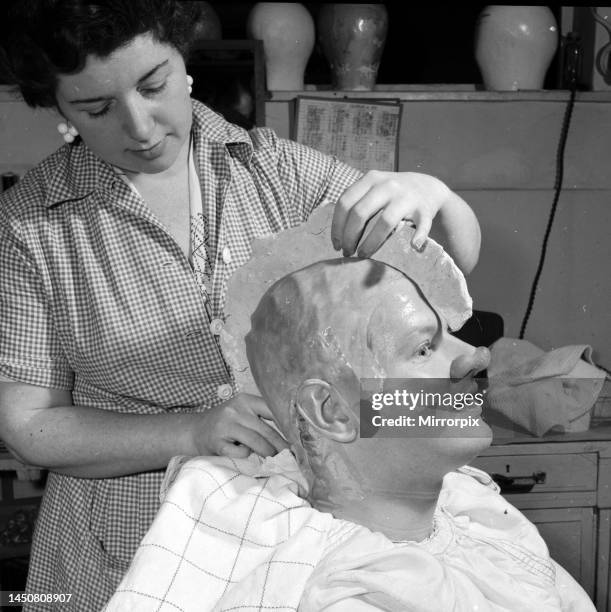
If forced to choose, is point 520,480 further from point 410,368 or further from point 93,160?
point 93,160

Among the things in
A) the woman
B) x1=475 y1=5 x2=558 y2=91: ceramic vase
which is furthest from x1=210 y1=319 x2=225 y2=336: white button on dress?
x1=475 y1=5 x2=558 y2=91: ceramic vase

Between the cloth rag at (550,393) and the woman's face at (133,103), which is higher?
the woman's face at (133,103)

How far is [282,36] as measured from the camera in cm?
250

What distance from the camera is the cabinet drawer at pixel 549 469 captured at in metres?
2.24

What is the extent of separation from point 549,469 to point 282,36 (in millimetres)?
1396

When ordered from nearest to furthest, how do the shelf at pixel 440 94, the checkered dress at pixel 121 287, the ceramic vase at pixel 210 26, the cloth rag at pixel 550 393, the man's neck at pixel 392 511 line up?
the man's neck at pixel 392 511 → the checkered dress at pixel 121 287 → the cloth rag at pixel 550 393 → the ceramic vase at pixel 210 26 → the shelf at pixel 440 94

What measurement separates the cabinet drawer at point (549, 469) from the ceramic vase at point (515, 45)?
1.10 metres

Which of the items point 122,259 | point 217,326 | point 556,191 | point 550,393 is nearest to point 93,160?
point 122,259

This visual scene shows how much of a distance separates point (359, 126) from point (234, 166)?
141 cm

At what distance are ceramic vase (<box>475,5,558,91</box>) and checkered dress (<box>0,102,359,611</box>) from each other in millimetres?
1361

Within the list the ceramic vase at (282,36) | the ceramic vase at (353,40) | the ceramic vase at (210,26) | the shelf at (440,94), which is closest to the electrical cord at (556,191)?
the shelf at (440,94)

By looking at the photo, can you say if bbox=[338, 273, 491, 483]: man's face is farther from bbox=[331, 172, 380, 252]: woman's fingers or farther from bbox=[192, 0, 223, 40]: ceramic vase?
bbox=[192, 0, 223, 40]: ceramic vase

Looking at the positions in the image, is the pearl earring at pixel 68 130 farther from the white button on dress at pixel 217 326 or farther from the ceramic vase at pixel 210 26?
the ceramic vase at pixel 210 26

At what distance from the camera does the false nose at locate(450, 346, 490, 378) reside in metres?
1.07
